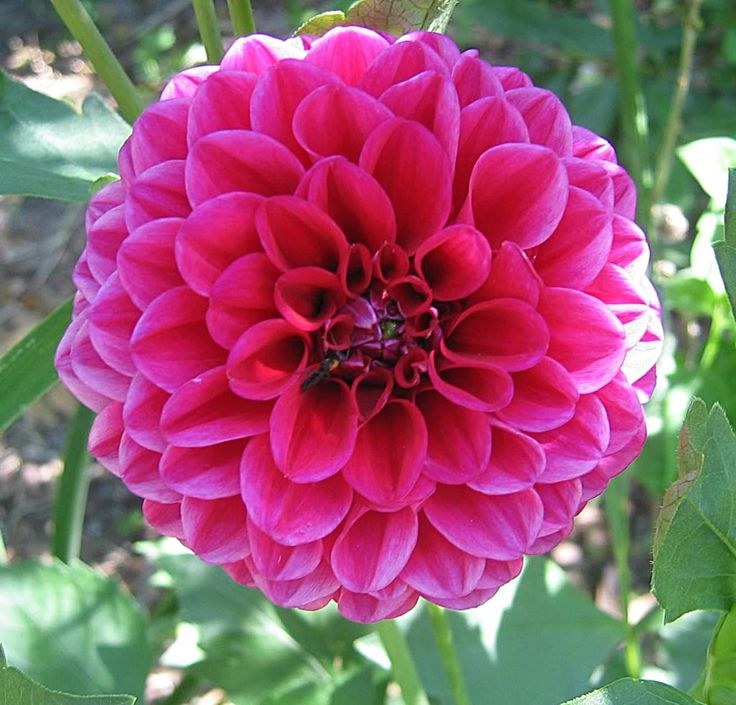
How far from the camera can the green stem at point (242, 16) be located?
58 cm

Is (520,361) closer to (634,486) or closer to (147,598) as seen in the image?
(634,486)

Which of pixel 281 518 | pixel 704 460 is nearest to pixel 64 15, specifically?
pixel 281 518

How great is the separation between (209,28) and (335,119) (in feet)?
0.61

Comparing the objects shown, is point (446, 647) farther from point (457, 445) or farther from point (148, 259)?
point (148, 259)

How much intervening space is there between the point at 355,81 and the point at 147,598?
1234mm

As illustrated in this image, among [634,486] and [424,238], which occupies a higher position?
[424,238]

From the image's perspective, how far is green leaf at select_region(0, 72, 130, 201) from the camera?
0.66 meters

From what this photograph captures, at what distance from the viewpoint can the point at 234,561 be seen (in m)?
0.48

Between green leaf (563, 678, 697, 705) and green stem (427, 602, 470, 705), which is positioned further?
green stem (427, 602, 470, 705)

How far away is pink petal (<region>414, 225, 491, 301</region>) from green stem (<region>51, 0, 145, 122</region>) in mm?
261

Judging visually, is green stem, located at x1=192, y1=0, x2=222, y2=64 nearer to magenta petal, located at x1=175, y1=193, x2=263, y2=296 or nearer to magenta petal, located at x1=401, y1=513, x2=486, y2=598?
magenta petal, located at x1=175, y1=193, x2=263, y2=296

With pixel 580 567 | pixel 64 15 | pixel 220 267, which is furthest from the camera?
pixel 580 567

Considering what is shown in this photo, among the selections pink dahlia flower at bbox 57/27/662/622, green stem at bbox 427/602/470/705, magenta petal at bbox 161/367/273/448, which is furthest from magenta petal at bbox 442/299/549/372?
green stem at bbox 427/602/470/705

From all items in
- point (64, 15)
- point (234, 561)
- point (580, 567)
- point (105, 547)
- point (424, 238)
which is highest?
point (64, 15)
